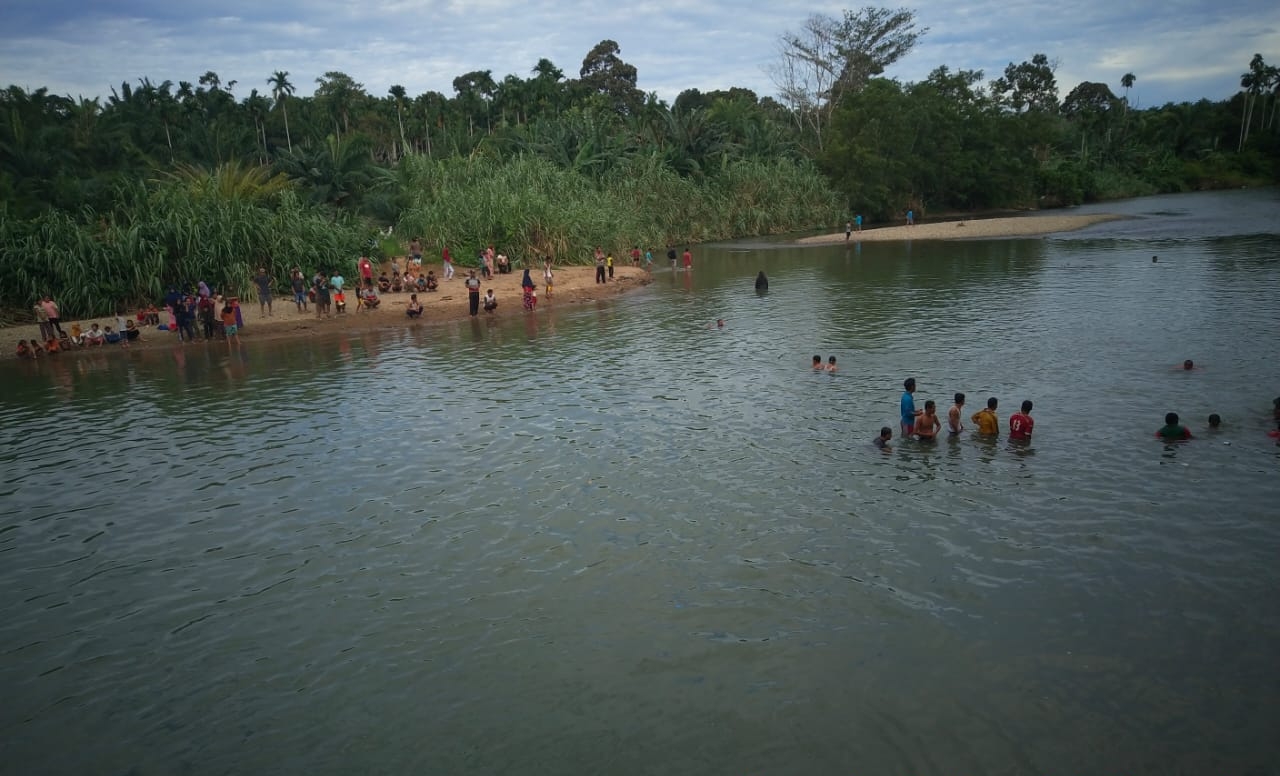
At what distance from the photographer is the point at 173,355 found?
96.2ft

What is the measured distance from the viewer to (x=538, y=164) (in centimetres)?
5169

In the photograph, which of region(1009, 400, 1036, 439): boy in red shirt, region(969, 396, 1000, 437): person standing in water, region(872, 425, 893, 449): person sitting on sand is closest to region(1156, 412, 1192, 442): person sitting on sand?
region(1009, 400, 1036, 439): boy in red shirt

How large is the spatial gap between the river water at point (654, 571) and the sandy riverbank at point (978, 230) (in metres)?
38.4

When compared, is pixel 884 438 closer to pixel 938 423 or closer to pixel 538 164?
pixel 938 423

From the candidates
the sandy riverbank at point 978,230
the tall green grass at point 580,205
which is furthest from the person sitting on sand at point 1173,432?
the sandy riverbank at point 978,230

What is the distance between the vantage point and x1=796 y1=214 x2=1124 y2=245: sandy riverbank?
6106 centimetres

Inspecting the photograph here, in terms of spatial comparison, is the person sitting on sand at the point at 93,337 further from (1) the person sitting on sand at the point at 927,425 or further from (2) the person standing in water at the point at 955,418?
(2) the person standing in water at the point at 955,418

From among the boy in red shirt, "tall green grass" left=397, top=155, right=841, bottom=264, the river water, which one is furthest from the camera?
"tall green grass" left=397, top=155, right=841, bottom=264

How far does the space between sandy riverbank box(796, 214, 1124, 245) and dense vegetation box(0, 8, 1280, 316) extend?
9.34m

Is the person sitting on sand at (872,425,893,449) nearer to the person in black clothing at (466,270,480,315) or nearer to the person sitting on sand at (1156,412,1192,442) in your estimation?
the person sitting on sand at (1156,412,1192,442)

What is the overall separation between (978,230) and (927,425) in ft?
171

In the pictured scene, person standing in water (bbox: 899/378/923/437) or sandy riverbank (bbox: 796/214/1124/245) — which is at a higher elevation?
sandy riverbank (bbox: 796/214/1124/245)

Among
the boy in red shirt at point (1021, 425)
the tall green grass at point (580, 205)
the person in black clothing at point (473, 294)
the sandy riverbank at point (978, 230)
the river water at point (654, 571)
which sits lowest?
the river water at point (654, 571)

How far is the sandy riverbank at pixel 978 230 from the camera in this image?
61.1m
